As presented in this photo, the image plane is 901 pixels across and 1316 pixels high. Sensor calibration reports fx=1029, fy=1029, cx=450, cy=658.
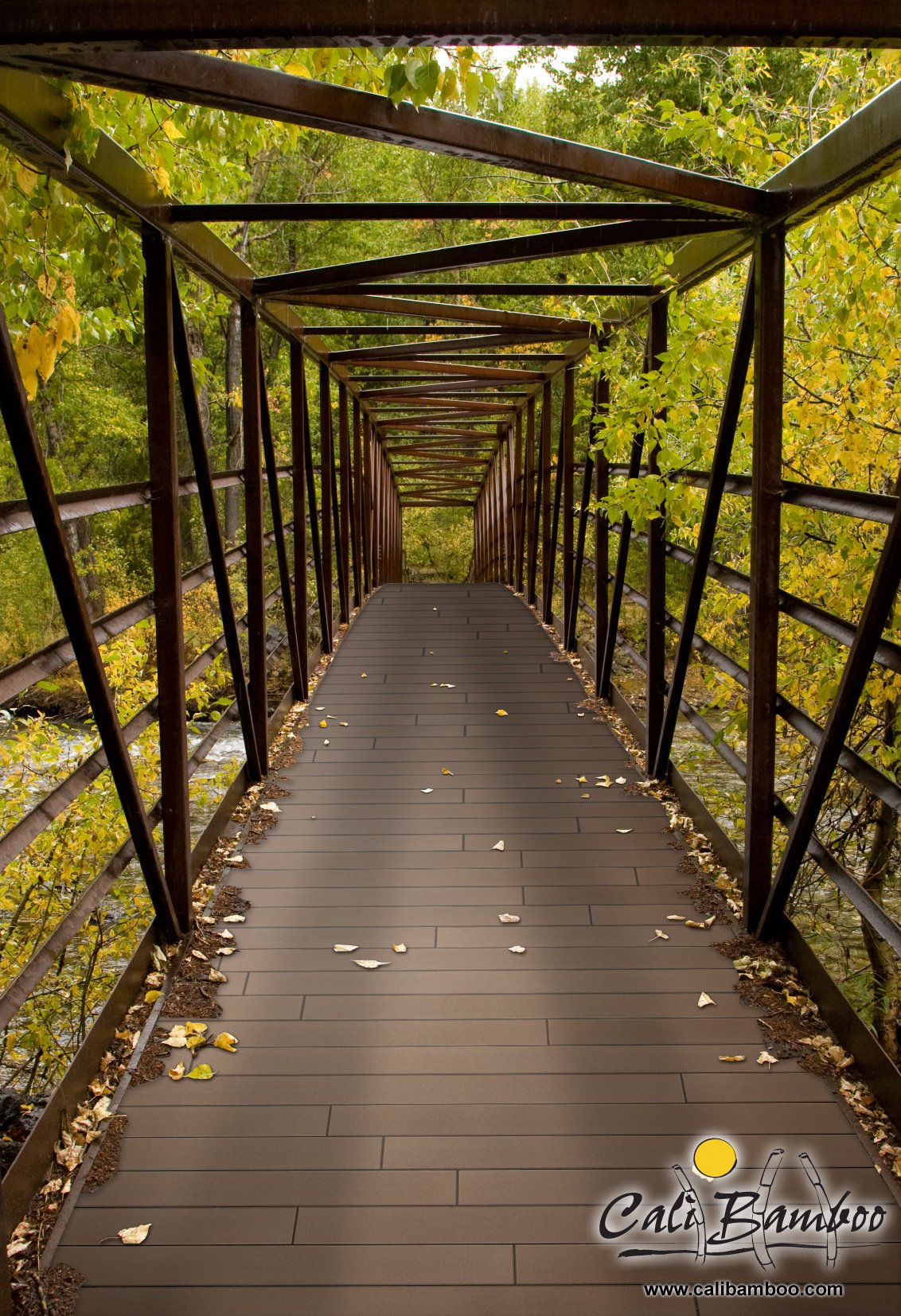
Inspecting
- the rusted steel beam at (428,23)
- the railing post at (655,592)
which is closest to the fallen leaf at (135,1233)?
the rusted steel beam at (428,23)

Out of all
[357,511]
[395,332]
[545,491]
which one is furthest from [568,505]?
[357,511]

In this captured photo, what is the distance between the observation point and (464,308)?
6.14m

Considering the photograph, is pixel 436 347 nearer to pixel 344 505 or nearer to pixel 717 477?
pixel 344 505

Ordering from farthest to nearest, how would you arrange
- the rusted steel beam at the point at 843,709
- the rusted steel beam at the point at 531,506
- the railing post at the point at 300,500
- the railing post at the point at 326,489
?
the rusted steel beam at the point at 531,506 < the railing post at the point at 326,489 < the railing post at the point at 300,500 < the rusted steel beam at the point at 843,709

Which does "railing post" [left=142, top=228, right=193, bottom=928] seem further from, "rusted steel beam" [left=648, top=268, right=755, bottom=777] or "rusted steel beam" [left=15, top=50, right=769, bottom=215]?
"rusted steel beam" [left=648, top=268, right=755, bottom=777]

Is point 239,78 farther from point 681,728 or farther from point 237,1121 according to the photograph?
point 681,728

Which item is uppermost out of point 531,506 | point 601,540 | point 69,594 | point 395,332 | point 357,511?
point 395,332

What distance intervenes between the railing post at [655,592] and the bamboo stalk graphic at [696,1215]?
3.23m

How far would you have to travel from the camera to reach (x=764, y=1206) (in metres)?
2.64

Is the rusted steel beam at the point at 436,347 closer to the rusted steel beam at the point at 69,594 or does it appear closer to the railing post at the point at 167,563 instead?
the railing post at the point at 167,563

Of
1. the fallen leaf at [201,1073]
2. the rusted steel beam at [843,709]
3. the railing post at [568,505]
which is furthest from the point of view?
the railing post at [568,505]

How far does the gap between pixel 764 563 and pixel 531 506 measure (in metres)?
7.74

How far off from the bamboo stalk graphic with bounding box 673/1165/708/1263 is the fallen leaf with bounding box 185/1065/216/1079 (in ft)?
4.71

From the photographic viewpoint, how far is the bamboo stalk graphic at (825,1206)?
2500 millimetres
